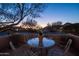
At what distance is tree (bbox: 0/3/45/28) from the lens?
209 cm

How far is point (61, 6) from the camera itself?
2092 millimetres

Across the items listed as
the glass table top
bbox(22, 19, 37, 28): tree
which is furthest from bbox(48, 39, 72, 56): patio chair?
bbox(22, 19, 37, 28): tree

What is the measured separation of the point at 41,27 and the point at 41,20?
74mm

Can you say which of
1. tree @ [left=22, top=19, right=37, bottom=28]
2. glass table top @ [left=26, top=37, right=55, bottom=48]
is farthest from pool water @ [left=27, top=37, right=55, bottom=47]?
tree @ [left=22, top=19, right=37, bottom=28]

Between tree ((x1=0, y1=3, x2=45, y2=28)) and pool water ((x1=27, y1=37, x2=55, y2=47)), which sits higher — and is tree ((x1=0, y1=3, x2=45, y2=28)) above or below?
above

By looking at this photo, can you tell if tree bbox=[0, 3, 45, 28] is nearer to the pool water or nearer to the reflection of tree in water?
the reflection of tree in water

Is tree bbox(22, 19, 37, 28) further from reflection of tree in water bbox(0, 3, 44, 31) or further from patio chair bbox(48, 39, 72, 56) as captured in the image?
patio chair bbox(48, 39, 72, 56)

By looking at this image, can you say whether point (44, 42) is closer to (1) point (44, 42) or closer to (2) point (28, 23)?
(1) point (44, 42)

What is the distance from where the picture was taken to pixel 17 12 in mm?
2102

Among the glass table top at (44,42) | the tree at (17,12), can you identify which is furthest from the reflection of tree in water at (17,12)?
the glass table top at (44,42)

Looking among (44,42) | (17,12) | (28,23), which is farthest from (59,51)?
(17,12)

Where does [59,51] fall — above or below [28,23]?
below

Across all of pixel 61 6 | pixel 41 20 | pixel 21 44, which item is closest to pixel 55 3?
pixel 61 6

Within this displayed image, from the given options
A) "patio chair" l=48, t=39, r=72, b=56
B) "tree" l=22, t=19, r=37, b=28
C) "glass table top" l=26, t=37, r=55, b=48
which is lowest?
"patio chair" l=48, t=39, r=72, b=56
